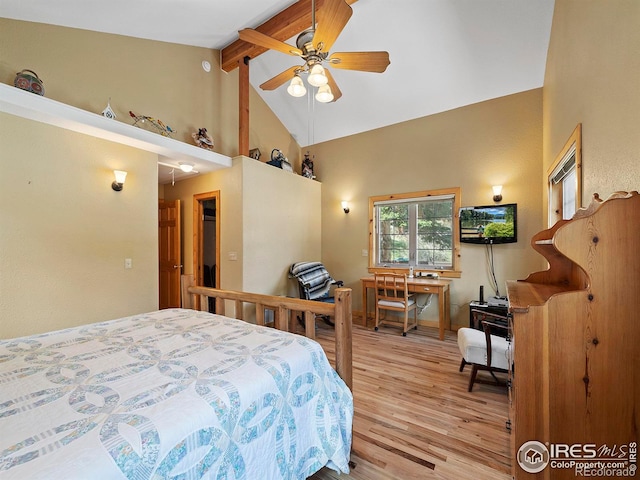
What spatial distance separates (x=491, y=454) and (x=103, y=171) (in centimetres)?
407

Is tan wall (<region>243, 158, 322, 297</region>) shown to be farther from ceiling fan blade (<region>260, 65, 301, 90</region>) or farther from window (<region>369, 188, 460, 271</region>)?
ceiling fan blade (<region>260, 65, 301, 90</region>)

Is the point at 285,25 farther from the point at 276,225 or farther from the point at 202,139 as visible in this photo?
the point at 276,225

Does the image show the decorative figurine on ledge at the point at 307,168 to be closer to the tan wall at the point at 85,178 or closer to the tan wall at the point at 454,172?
the tan wall at the point at 454,172

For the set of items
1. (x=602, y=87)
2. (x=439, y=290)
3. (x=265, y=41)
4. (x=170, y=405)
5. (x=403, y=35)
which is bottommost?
(x=439, y=290)

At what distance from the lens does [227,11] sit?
3082 millimetres

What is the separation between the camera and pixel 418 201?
4359 millimetres

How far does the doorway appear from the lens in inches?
163

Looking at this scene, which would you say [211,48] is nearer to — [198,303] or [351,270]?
[198,303]

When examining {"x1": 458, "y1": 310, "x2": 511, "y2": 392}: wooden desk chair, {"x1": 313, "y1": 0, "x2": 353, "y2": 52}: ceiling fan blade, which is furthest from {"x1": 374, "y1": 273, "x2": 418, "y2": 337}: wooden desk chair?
{"x1": 313, "y1": 0, "x2": 353, "y2": 52}: ceiling fan blade

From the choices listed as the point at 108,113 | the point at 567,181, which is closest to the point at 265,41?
the point at 108,113

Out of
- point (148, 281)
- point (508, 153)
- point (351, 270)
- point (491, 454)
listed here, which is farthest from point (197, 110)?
point (491, 454)

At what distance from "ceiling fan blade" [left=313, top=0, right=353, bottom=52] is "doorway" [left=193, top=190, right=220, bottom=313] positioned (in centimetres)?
262

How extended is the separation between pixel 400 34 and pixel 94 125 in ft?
11.7

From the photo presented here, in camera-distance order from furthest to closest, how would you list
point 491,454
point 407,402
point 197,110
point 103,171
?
point 197,110
point 103,171
point 407,402
point 491,454
